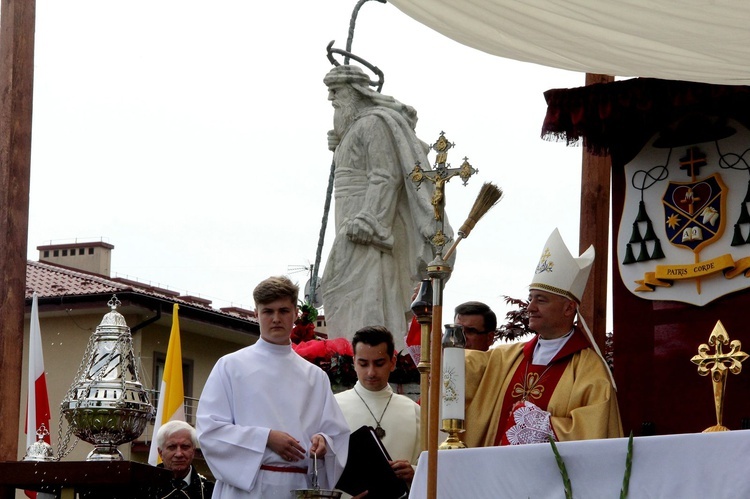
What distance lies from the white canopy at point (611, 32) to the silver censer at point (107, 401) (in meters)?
2.94

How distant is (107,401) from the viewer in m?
6.42

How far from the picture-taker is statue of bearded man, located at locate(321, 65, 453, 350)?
10891 mm

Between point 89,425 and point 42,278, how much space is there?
24.3 metres

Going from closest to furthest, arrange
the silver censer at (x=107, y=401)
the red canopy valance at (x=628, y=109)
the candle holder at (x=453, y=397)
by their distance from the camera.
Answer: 1. the candle holder at (x=453, y=397)
2. the silver censer at (x=107, y=401)
3. the red canopy valance at (x=628, y=109)

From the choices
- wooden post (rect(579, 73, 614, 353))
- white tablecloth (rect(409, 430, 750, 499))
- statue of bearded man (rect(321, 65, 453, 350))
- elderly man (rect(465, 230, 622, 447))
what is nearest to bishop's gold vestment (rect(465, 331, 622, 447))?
elderly man (rect(465, 230, 622, 447))

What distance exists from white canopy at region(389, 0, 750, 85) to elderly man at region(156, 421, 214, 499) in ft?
9.83

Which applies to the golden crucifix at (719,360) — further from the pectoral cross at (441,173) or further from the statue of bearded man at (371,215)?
the statue of bearded man at (371,215)

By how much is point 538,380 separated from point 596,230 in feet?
9.07

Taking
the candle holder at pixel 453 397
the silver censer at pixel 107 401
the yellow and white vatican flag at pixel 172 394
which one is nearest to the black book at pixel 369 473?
the candle holder at pixel 453 397

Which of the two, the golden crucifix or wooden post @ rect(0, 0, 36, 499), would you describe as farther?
wooden post @ rect(0, 0, 36, 499)

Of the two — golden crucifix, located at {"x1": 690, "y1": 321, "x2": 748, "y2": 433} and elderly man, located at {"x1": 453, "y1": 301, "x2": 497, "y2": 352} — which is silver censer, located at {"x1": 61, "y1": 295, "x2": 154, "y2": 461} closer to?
elderly man, located at {"x1": 453, "y1": 301, "x2": 497, "y2": 352}

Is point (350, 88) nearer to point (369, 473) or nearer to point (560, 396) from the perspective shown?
point (560, 396)

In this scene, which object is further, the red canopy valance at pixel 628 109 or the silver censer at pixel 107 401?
the red canopy valance at pixel 628 109

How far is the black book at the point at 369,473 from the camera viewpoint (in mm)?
6148
